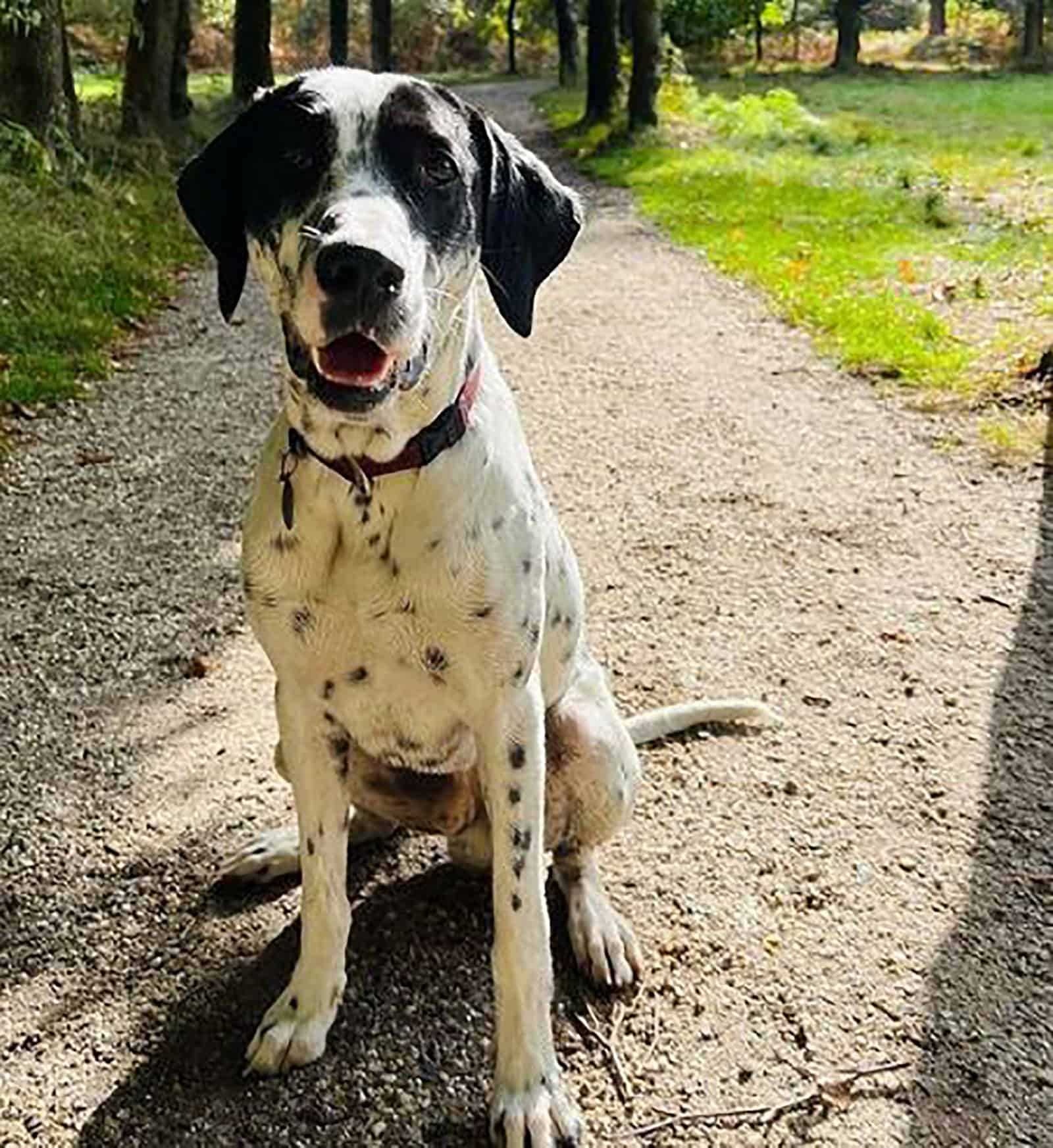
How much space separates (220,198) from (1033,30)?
36.4 m

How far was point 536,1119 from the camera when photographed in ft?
8.77

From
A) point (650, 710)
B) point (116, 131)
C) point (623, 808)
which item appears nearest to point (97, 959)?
point (623, 808)

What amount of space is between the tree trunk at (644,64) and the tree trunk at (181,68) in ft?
17.4

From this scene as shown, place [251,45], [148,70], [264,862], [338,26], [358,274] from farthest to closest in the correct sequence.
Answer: [338,26] < [251,45] < [148,70] < [264,862] < [358,274]

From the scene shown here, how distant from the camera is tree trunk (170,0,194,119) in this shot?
16.9 metres

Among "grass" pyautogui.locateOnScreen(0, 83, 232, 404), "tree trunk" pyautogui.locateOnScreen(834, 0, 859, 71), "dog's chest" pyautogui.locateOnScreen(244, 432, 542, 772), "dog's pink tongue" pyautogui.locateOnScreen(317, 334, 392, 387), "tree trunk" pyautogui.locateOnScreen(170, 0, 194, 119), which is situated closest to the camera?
"dog's pink tongue" pyautogui.locateOnScreen(317, 334, 392, 387)

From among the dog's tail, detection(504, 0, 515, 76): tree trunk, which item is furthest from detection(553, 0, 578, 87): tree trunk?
the dog's tail

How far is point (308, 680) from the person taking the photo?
273 centimetres

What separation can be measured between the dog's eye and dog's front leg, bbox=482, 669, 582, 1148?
911 mm

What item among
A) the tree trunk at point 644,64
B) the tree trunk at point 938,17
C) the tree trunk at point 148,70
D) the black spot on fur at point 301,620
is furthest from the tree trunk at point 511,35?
the black spot on fur at point 301,620

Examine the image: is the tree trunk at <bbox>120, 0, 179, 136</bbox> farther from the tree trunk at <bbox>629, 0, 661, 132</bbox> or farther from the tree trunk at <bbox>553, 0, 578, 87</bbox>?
the tree trunk at <bbox>553, 0, 578, 87</bbox>

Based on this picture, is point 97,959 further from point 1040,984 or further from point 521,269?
point 1040,984

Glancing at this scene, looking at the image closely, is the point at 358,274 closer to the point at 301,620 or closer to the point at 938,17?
the point at 301,620

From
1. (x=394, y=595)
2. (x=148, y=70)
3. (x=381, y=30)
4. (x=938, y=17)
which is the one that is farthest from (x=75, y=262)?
(x=938, y=17)
